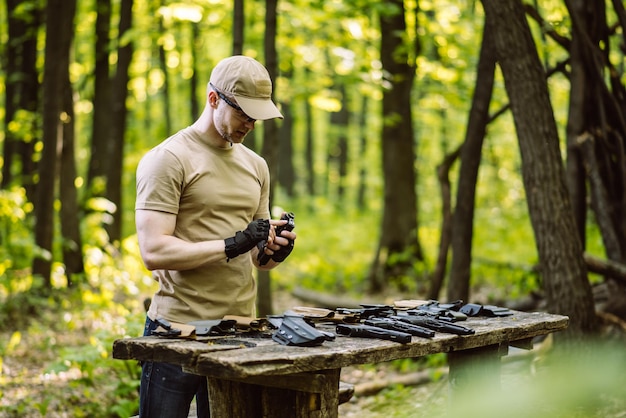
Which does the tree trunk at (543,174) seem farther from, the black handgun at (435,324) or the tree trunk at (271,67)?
the tree trunk at (271,67)

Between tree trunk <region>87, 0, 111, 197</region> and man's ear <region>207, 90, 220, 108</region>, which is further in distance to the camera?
tree trunk <region>87, 0, 111, 197</region>

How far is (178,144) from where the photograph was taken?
3.55 m

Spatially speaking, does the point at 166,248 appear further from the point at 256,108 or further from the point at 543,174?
the point at 543,174

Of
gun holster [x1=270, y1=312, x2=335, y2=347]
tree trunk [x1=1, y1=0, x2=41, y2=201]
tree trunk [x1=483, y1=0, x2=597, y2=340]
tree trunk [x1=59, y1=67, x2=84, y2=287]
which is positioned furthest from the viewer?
tree trunk [x1=1, y1=0, x2=41, y2=201]

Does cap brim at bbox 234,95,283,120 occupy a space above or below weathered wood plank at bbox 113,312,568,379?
above

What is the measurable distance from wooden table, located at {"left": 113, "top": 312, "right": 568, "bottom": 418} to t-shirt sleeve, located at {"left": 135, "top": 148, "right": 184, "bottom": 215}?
63 cm

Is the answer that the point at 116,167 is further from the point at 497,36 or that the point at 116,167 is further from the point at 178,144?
the point at 178,144

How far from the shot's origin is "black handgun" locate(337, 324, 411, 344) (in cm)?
358

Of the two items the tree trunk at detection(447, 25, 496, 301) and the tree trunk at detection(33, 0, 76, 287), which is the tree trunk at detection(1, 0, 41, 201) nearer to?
the tree trunk at detection(33, 0, 76, 287)

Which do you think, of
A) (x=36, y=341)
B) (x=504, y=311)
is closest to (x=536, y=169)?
(x=504, y=311)

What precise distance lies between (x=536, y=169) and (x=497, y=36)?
125cm

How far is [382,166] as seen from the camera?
13438mm

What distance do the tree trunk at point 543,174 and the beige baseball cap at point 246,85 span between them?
3.50 metres

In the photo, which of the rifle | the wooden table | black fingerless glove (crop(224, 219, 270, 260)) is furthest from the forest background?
black fingerless glove (crop(224, 219, 270, 260))
